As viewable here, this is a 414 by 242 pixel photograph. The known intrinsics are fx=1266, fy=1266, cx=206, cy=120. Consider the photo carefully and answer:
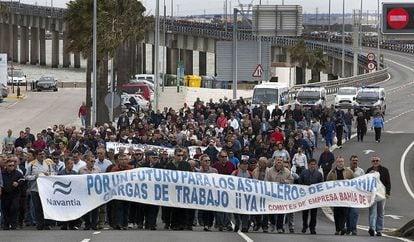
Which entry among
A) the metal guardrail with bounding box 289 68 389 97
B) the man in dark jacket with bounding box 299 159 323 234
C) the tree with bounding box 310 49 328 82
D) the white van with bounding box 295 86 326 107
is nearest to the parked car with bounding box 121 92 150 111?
the white van with bounding box 295 86 326 107

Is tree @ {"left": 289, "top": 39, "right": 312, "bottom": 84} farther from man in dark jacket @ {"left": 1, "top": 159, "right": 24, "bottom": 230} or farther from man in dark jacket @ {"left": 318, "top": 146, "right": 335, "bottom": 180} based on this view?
man in dark jacket @ {"left": 1, "top": 159, "right": 24, "bottom": 230}

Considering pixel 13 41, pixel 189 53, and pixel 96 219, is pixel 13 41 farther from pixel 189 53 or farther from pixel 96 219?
pixel 96 219

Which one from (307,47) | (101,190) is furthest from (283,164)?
(307,47)

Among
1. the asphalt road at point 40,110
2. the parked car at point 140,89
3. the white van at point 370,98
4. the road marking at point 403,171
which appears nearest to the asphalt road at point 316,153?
the asphalt road at point 40,110

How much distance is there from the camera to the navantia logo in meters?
23.8

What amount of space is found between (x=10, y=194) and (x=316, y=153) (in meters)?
22.4

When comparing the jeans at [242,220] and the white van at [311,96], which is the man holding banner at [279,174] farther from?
the white van at [311,96]

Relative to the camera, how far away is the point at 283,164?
23609 mm

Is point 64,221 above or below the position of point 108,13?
below

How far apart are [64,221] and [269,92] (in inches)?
1450

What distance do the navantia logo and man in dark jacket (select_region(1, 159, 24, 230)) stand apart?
25.2 inches

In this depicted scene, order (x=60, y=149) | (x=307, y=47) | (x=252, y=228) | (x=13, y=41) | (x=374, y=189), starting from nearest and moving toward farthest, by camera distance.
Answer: (x=374, y=189), (x=252, y=228), (x=60, y=149), (x=307, y=47), (x=13, y=41)

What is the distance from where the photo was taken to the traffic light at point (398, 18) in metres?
23.9

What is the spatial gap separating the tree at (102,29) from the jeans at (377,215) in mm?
33129
